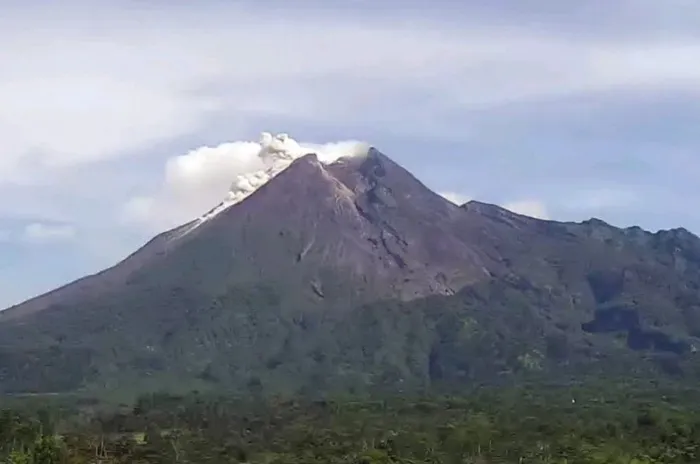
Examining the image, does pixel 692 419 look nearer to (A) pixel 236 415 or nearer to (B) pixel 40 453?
(A) pixel 236 415

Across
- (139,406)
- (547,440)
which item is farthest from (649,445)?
(139,406)

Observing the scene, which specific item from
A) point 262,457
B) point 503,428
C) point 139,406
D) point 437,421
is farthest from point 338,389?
point 262,457

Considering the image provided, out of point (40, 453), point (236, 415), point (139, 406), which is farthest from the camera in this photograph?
point (139, 406)

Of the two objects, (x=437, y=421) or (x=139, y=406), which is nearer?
(x=437, y=421)

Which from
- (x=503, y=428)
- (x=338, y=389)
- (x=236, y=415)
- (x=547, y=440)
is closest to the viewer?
(x=547, y=440)

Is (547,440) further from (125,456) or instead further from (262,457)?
(125,456)

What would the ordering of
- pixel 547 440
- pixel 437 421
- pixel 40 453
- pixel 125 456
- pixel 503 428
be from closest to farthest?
pixel 40 453 → pixel 125 456 → pixel 547 440 → pixel 503 428 → pixel 437 421
